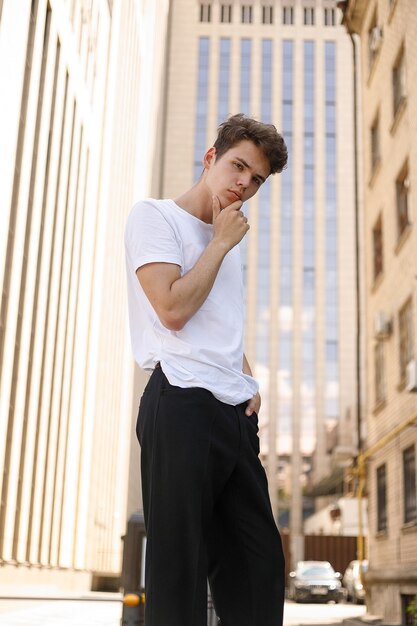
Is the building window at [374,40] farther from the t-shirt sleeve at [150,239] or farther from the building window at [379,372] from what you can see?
the t-shirt sleeve at [150,239]

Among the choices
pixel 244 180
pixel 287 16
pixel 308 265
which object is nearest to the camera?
pixel 244 180

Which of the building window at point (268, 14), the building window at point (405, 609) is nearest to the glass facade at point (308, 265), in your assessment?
the building window at point (268, 14)

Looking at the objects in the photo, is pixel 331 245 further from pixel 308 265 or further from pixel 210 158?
pixel 210 158

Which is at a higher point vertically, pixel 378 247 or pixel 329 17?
pixel 329 17

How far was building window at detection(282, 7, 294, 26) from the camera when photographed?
82062 mm

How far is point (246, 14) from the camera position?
8188cm

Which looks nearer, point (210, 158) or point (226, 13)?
point (210, 158)

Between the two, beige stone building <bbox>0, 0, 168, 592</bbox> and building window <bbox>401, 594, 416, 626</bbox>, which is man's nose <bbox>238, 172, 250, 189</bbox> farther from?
beige stone building <bbox>0, 0, 168, 592</bbox>

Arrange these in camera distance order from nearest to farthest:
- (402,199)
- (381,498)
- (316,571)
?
(402,199) → (381,498) → (316,571)

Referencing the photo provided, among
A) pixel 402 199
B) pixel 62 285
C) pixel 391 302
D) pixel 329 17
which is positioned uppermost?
pixel 329 17

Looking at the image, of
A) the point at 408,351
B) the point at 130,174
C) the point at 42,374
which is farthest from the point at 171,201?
the point at 130,174

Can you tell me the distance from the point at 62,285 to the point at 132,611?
63.6 ft

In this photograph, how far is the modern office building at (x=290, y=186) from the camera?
74938mm

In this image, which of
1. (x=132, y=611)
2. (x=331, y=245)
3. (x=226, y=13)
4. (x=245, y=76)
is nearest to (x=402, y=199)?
(x=132, y=611)
